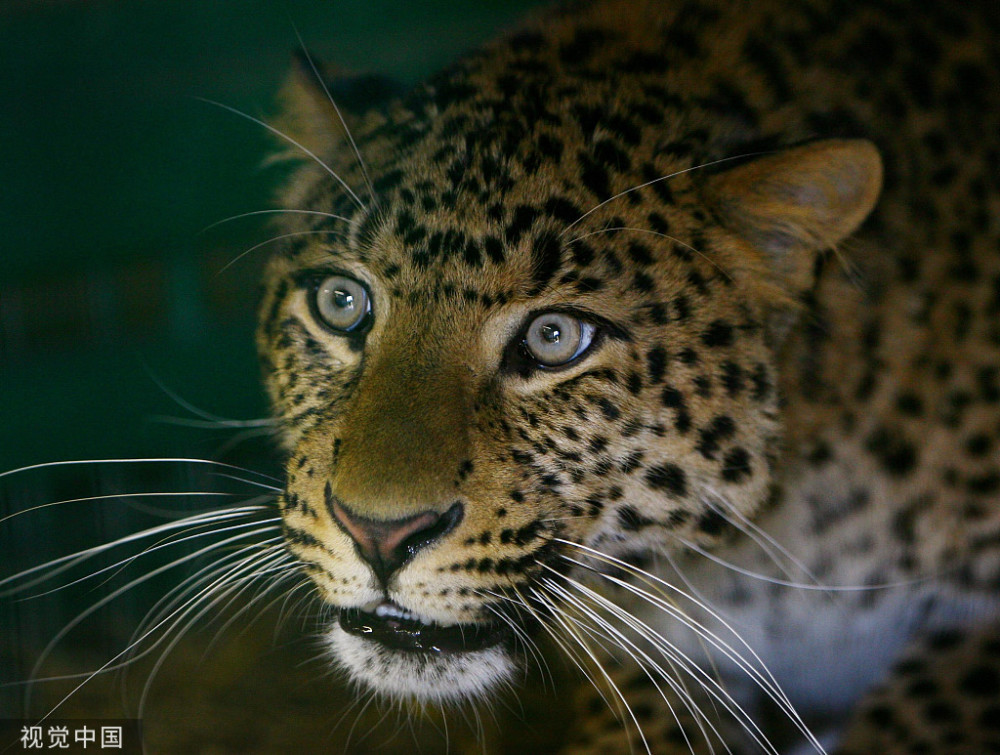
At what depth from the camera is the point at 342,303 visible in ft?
5.39

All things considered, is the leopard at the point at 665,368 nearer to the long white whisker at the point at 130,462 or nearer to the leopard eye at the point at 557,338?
the leopard eye at the point at 557,338

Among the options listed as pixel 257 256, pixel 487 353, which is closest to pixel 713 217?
pixel 487 353

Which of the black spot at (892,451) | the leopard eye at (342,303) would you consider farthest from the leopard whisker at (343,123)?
the black spot at (892,451)

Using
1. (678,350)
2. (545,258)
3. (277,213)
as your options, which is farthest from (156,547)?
(678,350)

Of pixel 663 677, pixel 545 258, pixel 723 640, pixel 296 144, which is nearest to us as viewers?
pixel 545 258

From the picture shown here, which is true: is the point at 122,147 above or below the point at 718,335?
above

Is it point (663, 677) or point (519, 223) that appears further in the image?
point (663, 677)

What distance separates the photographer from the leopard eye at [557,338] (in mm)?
1553

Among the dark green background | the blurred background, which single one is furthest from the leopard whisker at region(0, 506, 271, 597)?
the dark green background

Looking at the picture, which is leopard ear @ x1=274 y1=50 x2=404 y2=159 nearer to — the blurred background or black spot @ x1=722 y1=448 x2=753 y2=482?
the blurred background

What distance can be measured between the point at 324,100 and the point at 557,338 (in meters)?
0.62

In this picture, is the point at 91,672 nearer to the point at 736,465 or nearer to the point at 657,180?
the point at 736,465

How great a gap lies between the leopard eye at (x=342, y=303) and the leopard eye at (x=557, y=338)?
11.2 inches

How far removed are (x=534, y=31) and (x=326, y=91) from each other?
0.42 m
